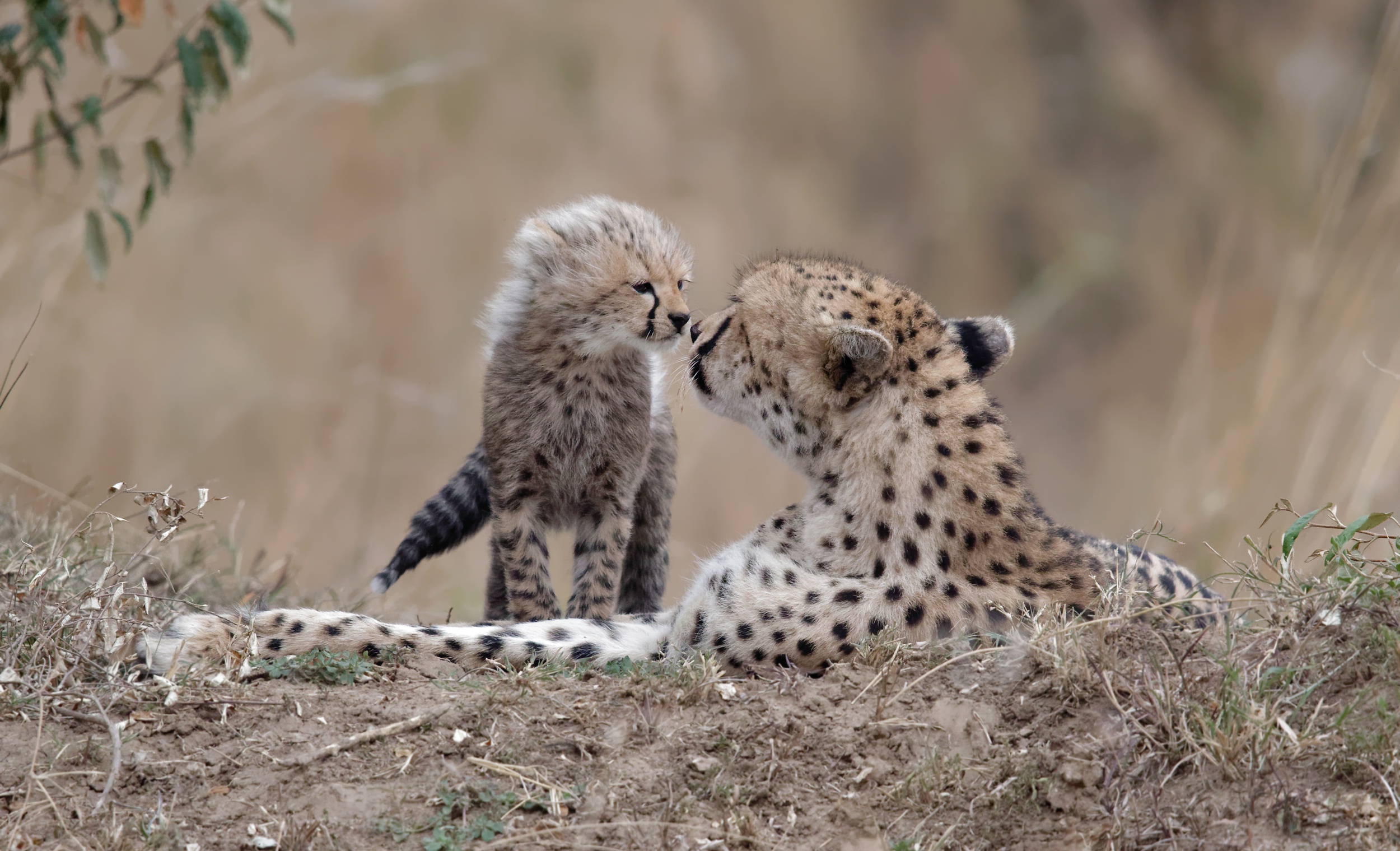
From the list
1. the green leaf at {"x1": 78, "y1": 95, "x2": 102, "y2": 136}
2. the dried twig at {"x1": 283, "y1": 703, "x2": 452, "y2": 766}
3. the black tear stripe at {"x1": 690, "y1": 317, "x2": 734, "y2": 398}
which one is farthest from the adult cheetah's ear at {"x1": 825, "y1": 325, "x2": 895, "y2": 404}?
the green leaf at {"x1": 78, "y1": 95, "x2": 102, "y2": 136}

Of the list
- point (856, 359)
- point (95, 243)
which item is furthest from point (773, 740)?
point (95, 243)

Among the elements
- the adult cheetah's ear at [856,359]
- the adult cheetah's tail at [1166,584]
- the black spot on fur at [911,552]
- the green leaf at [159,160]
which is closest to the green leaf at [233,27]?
the green leaf at [159,160]

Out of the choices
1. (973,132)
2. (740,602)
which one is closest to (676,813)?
(740,602)

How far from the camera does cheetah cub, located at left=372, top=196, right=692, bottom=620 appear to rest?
383 cm

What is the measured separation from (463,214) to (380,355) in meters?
1.07

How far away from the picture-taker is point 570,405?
12.8ft

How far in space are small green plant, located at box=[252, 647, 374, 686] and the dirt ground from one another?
104mm

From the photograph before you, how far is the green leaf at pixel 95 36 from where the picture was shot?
3.58 meters

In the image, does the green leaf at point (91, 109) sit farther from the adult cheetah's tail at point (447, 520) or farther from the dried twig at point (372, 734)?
the dried twig at point (372, 734)

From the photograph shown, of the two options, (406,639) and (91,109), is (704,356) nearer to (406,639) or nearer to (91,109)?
(406,639)

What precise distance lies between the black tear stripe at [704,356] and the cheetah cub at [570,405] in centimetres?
59

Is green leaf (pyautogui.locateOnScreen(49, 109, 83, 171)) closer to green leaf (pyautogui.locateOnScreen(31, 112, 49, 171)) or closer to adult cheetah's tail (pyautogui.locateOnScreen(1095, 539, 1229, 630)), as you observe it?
green leaf (pyautogui.locateOnScreen(31, 112, 49, 171))

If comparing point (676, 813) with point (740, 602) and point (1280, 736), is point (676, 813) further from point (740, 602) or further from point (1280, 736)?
point (1280, 736)

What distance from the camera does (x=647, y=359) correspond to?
418cm
